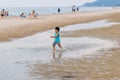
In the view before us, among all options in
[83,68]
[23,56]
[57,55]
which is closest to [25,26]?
[57,55]

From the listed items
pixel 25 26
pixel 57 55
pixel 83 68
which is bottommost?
pixel 25 26

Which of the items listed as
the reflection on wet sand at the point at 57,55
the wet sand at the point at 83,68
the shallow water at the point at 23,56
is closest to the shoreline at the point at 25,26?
the shallow water at the point at 23,56

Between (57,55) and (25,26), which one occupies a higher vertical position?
(57,55)

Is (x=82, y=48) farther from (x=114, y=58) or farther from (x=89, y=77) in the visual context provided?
(x=89, y=77)

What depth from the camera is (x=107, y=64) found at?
1579 cm

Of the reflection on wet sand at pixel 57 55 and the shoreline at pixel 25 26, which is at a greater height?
the reflection on wet sand at pixel 57 55

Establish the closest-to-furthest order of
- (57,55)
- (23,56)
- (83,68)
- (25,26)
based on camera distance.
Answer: (83,68)
(23,56)
(57,55)
(25,26)

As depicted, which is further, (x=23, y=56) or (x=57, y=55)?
(x=57, y=55)

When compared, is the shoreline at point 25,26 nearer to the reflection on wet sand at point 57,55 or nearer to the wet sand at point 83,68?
the reflection on wet sand at point 57,55

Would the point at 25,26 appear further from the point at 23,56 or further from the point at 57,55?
the point at 23,56

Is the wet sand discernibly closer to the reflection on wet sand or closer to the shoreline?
the reflection on wet sand

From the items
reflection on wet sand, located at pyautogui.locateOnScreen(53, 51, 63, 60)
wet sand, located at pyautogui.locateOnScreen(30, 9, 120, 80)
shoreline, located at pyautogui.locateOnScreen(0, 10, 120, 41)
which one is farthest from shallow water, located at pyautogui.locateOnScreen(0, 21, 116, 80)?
shoreline, located at pyautogui.locateOnScreen(0, 10, 120, 41)

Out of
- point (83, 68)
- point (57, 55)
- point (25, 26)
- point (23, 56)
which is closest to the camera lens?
point (83, 68)

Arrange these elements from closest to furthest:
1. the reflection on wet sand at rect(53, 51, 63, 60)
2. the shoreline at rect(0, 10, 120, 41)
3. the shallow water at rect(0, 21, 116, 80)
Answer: the shallow water at rect(0, 21, 116, 80), the reflection on wet sand at rect(53, 51, 63, 60), the shoreline at rect(0, 10, 120, 41)
